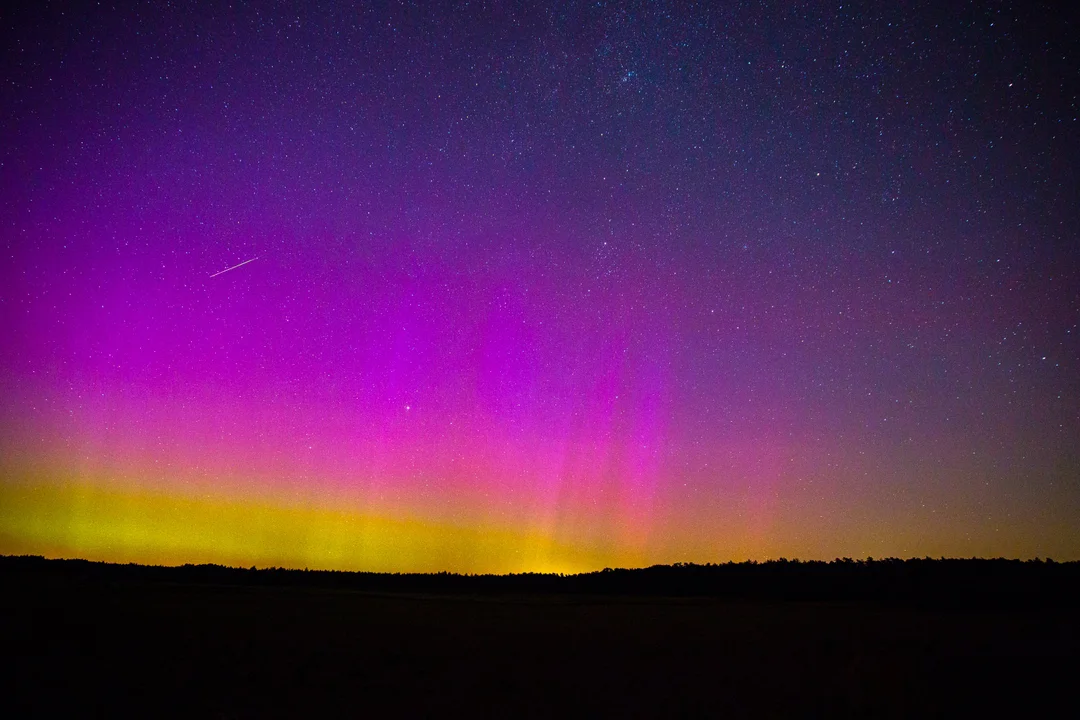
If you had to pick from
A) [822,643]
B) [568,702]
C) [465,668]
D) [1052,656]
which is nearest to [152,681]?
[465,668]

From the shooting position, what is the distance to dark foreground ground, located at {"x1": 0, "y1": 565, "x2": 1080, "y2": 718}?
10039 mm

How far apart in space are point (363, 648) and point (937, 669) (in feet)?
37.4

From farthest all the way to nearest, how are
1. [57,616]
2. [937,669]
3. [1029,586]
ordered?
[1029,586] → [57,616] → [937,669]

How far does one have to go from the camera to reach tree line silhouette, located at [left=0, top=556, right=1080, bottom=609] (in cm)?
2903

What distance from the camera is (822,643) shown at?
48.6 ft

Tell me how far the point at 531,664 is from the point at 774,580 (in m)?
27.6

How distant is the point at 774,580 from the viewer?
3669cm

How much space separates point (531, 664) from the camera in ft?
43.1

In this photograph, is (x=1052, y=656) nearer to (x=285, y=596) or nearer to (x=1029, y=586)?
(x=1029, y=586)

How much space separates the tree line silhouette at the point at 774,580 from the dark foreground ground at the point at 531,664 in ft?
30.1

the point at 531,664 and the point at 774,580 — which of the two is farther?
the point at 774,580

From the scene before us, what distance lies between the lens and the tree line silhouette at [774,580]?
29.0m

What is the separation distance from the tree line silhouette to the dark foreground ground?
9.16 meters

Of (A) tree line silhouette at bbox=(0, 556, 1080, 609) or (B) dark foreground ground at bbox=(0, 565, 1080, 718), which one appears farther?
(A) tree line silhouette at bbox=(0, 556, 1080, 609)
